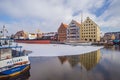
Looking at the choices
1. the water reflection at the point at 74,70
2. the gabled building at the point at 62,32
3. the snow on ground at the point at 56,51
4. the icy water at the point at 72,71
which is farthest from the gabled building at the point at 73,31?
the icy water at the point at 72,71

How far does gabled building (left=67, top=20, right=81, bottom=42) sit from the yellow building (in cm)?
306

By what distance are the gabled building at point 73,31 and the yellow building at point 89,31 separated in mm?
3060

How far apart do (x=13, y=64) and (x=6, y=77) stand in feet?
5.34

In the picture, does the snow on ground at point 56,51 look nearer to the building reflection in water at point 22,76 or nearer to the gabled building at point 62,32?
the building reflection in water at point 22,76

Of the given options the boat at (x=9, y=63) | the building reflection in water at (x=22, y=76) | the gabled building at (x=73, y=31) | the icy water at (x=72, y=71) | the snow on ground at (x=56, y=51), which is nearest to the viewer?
the boat at (x=9, y=63)

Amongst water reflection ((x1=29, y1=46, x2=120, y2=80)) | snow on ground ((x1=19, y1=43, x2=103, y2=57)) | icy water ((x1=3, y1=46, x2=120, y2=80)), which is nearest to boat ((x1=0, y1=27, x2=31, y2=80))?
icy water ((x1=3, y1=46, x2=120, y2=80))

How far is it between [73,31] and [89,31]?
40.4ft

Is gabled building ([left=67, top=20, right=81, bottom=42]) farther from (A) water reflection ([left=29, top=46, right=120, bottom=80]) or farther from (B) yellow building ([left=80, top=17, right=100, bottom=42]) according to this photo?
(A) water reflection ([left=29, top=46, right=120, bottom=80])

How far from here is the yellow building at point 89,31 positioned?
87938mm

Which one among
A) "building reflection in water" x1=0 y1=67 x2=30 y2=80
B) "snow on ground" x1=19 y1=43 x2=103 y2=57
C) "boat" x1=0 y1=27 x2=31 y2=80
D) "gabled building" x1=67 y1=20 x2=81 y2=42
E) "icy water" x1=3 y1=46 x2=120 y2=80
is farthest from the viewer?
"gabled building" x1=67 y1=20 x2=81 y2=42

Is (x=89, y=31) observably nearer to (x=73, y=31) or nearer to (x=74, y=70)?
(x=73, y=31)

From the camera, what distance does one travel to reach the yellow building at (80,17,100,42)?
8794 cm

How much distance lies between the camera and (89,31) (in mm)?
89875

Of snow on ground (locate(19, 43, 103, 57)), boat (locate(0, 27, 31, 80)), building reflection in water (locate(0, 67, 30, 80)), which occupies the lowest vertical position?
building reflection in water (locate(0, 67, 30, 80))
